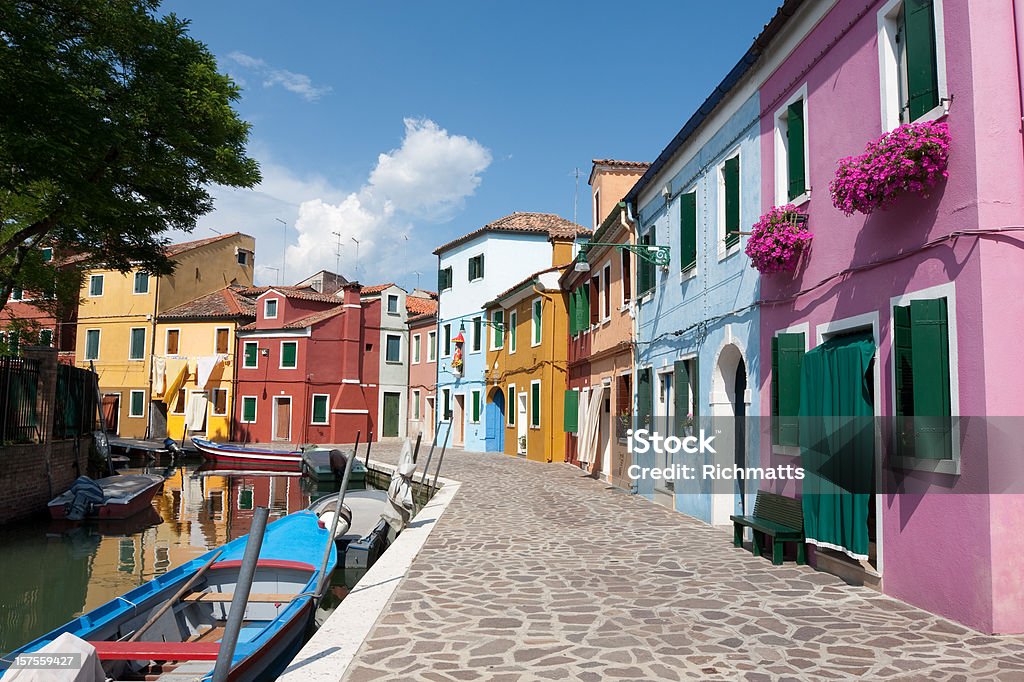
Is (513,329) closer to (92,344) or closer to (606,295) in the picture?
(606,295)

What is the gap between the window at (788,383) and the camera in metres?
8.44

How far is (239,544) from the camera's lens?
8508 millimetres

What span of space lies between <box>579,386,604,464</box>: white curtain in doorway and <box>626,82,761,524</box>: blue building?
399cm

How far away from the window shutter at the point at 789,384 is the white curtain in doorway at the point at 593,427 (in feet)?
33.8

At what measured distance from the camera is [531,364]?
27062 mm

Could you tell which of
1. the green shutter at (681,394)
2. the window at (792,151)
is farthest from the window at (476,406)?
the window at (792,151)

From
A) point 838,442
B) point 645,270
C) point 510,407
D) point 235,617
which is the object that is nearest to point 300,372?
point 510,407

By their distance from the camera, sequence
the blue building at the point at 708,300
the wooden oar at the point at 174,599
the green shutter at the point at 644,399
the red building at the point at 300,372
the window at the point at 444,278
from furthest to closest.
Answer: the red building at the point at 300,372 → the window at the point at 444,278 → the green shutter at the point at 644,399 → the blue building at the point at 708,300 → the wooden oar at the point at 174,599

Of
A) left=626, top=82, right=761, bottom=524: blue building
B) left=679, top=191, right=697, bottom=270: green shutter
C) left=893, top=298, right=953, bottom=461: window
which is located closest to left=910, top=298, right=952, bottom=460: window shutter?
left=893, top=298, right=953, bottom=461: window

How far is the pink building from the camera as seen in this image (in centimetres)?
563

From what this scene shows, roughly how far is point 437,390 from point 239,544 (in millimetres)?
27121

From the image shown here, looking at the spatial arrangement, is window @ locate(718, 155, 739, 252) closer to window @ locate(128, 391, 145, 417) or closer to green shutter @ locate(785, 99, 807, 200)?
green shutter @ locate(785, 99, 807, 200)

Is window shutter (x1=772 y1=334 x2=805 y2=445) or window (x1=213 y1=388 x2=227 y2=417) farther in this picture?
window (x1=213 y1=388 x2=227 y2=417)

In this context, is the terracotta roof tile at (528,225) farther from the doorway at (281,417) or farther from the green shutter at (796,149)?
the green shutter at (796,149)
